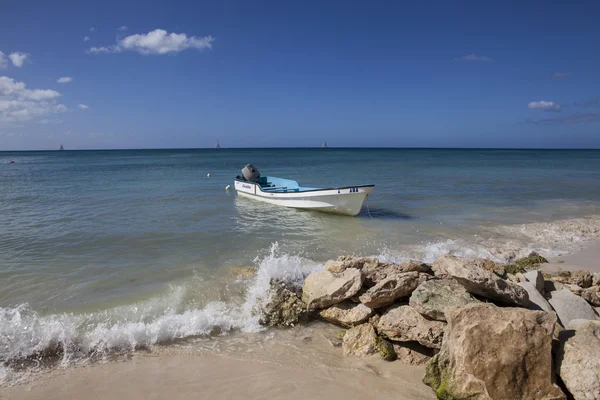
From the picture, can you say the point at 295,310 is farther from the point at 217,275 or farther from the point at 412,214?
the point at 412,214

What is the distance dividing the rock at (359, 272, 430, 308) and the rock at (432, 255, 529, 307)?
54 cm

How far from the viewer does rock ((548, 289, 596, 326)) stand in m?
4.91

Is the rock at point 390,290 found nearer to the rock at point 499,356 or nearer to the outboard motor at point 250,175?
the rock at point 499,356

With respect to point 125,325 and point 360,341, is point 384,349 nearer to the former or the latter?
point 360,341

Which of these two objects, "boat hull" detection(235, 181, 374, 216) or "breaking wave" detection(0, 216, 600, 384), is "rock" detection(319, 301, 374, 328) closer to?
"breaking wave" detection(0, 216, 600, 384)

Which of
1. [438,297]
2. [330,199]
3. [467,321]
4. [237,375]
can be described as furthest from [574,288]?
[330,199]

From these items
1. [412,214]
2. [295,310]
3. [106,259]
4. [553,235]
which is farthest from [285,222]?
[553,235]

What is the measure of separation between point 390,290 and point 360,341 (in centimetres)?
82

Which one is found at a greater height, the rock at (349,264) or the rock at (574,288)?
the rock at (349,264)

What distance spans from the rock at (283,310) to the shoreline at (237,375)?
0.40 m

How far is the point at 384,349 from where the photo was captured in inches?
183

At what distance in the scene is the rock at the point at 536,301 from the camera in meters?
4.89

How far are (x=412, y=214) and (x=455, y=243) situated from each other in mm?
4311

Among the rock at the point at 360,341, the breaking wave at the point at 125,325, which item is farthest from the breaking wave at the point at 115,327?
the rock at the point at 360,341
